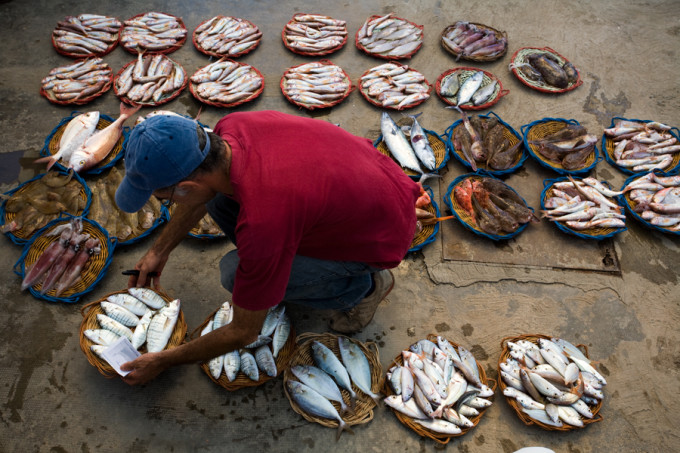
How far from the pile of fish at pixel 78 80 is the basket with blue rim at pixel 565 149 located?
481 cm

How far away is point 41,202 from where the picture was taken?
155 inches

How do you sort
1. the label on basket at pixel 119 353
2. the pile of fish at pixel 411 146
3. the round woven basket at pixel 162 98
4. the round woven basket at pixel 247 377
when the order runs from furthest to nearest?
the round woven basket at pixel 162 98 < the pile of fish at pixel 411 146 < the round woven basket at pixel 247 377 < the label on basket at pixel 119 353

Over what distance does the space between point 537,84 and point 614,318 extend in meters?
3.04

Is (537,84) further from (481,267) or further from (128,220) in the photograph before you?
(128,220)

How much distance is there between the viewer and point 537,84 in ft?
17.6

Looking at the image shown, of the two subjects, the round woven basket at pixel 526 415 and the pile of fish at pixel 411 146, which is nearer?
the round woven basket at pixel 526 415

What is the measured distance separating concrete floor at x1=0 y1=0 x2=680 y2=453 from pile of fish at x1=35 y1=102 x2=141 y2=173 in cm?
44

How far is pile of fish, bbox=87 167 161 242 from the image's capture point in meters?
3.89

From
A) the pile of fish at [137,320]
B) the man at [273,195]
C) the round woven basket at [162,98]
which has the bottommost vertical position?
the pile of fish at [137,320]

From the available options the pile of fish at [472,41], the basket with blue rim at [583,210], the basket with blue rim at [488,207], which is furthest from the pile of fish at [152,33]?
the basket with blue rim at [583,210]

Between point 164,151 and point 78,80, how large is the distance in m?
4.04

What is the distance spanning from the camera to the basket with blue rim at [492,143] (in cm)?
445

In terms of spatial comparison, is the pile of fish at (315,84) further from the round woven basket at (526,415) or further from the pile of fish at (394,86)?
the round woven basket at (526,415)

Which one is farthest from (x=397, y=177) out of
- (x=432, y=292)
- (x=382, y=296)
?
(x=432, y=292)
